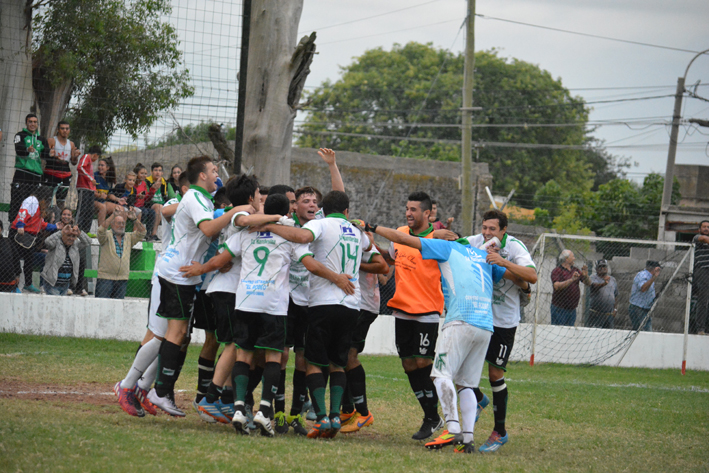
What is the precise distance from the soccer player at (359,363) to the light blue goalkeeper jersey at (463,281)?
781mm

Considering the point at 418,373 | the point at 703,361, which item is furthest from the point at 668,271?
the point at 418,373

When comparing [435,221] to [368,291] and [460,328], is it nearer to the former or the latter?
[368,291]

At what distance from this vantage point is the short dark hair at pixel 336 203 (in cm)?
666

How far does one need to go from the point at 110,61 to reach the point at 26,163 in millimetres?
2371

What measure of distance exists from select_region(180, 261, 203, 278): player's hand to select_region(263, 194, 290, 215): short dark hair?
775 millimetres

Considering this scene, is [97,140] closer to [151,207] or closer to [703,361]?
[151,207]

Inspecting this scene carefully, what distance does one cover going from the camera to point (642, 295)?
15.4 m

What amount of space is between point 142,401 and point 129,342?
588 centimetres

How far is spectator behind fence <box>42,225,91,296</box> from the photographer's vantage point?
40.0 ft

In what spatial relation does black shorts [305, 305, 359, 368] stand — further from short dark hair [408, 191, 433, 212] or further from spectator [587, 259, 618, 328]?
spectator [587, 259, 618, 328]

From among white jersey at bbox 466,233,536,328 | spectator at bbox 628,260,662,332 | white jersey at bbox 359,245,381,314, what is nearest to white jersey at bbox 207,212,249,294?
white jersey at bbox 359,245,381,314

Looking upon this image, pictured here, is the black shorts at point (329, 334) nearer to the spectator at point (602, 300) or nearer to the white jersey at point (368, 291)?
the white jersey at point (368, 291)

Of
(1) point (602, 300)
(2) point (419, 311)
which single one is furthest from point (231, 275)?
(1) point (602, 300)

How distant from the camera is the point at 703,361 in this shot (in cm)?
1545
